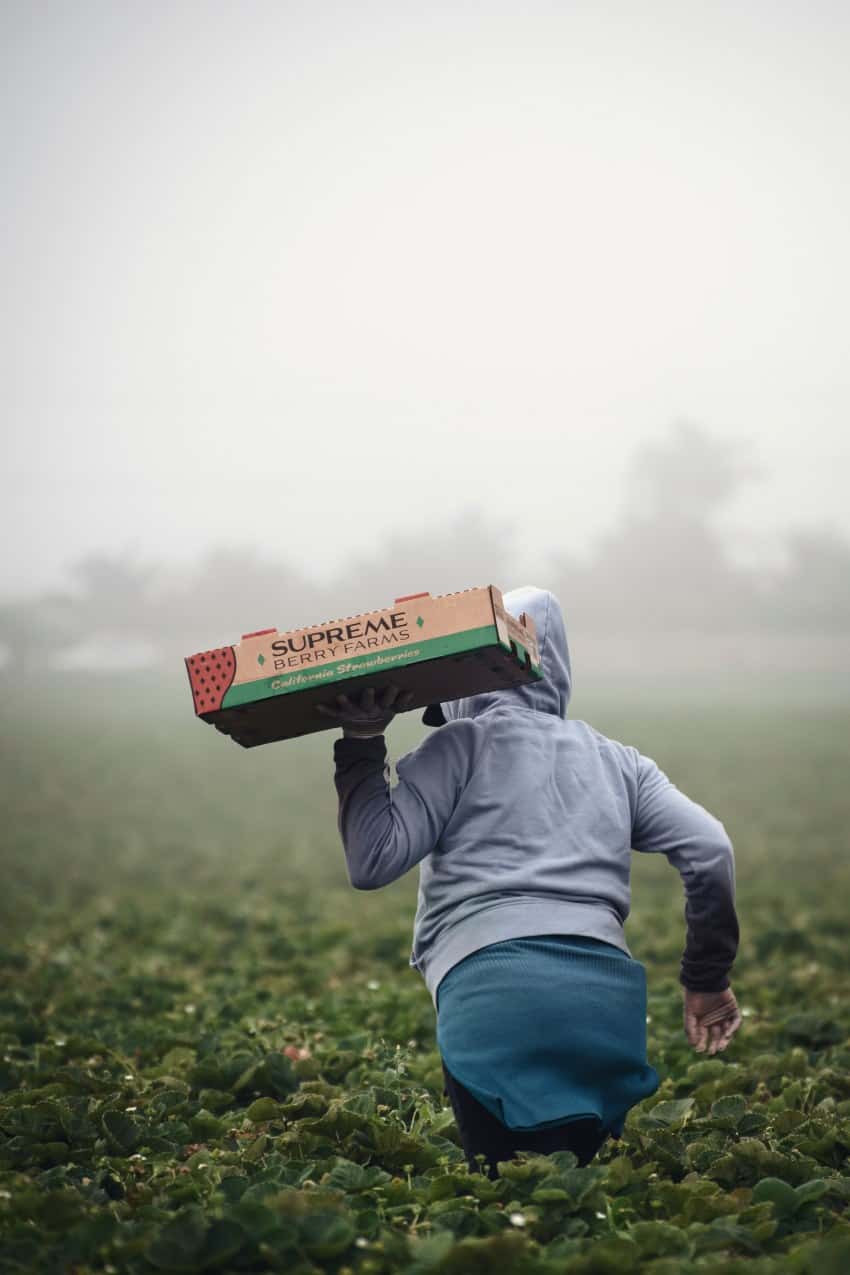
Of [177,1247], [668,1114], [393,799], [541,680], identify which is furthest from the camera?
[668,1114]

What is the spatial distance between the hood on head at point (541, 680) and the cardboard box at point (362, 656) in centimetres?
31

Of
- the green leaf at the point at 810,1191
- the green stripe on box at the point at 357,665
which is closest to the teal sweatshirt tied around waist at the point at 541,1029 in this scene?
the green leaf at the point at 810,1191

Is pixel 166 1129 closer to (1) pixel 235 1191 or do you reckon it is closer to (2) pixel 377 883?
(1) pixel 235 1191

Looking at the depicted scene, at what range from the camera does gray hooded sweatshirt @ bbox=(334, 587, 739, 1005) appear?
269 centimetres

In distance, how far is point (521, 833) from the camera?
9.03 ft

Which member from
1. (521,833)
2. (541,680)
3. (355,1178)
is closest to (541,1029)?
(521,833)

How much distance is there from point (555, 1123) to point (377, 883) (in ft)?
2.04

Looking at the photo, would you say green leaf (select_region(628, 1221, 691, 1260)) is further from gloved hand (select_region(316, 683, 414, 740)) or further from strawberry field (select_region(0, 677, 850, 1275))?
gloved hand (select_region(316, 683, 414, 740))

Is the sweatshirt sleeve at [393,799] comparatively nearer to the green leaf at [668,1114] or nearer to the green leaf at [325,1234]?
the green leaf at [325,1234]

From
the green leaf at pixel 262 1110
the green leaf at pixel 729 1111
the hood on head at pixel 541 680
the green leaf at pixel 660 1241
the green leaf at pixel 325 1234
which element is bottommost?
the green leaf at pixel 660 1241

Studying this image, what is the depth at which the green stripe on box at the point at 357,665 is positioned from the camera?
2.53 meters

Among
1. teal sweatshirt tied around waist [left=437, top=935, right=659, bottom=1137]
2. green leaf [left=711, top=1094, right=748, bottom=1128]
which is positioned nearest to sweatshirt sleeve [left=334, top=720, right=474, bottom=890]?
teal sweatshirt tied around waist [left=437, top=935, right=659, bottom=1137]

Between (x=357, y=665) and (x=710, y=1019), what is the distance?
4.23 ft

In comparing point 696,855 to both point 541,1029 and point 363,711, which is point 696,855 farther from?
point 363,711
